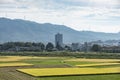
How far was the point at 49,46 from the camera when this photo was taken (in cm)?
16825

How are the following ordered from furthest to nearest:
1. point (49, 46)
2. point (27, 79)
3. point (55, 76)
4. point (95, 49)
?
1. point (49, 46)
2. point (95, 49)
3. point (55, 76)
4. point (27, 79)

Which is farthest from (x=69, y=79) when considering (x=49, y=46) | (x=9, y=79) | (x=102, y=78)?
(x=49, y=46)

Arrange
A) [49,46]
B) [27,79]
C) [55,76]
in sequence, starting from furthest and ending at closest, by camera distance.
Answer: [49,46], [55,76], [27,79]

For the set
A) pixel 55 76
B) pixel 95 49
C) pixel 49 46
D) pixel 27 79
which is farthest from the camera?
pixel 49 46

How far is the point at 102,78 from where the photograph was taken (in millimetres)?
32250

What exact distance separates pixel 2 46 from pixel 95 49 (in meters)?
52.0

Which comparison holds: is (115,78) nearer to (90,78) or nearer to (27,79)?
(90,78)

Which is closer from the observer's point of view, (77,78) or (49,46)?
(77,78)

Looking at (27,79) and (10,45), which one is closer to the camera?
(27,79)

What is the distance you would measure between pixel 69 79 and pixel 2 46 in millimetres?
148332

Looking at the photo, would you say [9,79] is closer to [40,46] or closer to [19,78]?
[19,78]

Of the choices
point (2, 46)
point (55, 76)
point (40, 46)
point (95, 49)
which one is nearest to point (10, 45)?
point (2, 46)

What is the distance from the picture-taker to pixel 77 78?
3231cm

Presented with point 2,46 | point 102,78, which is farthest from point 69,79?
point 2,46
